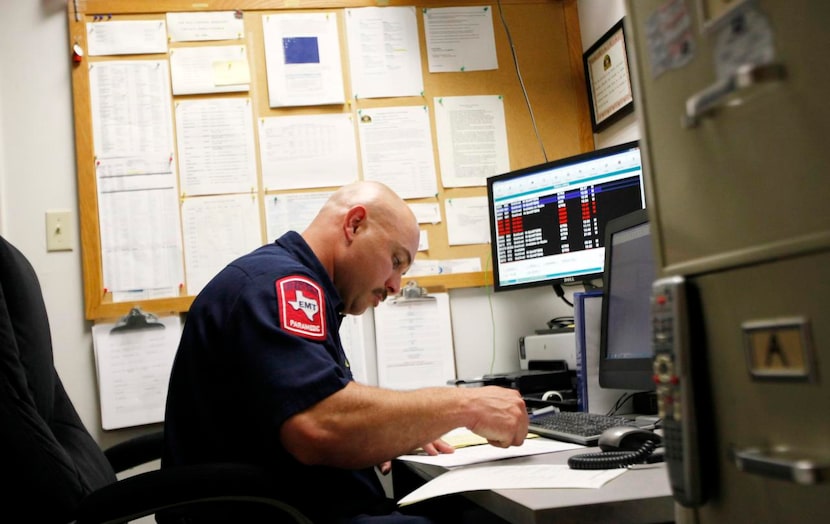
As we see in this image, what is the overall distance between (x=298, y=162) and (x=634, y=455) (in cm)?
160

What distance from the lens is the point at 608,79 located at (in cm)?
238

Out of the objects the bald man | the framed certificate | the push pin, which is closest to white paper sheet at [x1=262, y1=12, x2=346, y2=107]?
the push pin

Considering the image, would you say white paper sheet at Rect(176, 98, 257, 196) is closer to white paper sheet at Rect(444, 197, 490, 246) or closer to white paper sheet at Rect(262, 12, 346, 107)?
white paper sheet at Rect(262, 12, 346, 107)

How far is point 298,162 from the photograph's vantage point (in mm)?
2350

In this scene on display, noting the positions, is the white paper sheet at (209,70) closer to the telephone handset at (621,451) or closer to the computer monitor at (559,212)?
the computer monitor at (559,212)

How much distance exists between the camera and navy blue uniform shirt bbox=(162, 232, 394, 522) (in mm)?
1136

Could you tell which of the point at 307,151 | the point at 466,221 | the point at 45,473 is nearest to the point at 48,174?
the point at 307,151

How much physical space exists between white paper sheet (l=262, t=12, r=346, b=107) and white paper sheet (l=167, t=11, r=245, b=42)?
3.7 inches

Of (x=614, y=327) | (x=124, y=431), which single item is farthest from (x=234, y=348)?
(x=124, y=431)

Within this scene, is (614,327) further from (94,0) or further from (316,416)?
(94,0)

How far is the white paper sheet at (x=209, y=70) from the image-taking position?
91.6 inches

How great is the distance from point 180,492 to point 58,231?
142cm

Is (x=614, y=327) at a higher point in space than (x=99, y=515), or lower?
higher

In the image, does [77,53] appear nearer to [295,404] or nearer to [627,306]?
[295,404]
